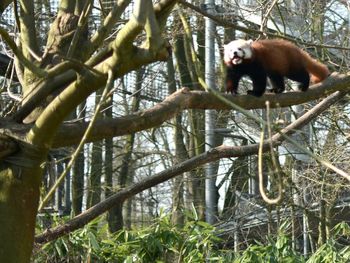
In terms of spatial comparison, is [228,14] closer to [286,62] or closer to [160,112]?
[286,62]

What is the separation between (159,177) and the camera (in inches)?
171

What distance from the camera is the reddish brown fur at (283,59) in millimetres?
6605

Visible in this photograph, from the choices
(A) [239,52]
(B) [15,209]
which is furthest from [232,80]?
(B) [15,209]

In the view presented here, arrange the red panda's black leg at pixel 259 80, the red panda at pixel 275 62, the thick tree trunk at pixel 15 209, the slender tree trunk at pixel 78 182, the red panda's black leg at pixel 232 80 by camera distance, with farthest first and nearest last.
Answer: the slender tree trunk at pixel 78 182 → the red panda's black leg at pixel 232 80 → the red panda at pixel 275 62 → the red panda's black leg at pixel 259 80 → the thick tree trunk at pixel 15 209

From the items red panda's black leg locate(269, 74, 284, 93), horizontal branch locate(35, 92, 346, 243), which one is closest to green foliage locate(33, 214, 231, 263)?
red panda's black leg locate(269, 74, 284, 93)

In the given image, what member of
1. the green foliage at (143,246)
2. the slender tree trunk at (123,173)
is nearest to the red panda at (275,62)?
the green foliage at (143,246)

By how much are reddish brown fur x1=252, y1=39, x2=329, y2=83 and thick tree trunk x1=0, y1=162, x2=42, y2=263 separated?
143 inches

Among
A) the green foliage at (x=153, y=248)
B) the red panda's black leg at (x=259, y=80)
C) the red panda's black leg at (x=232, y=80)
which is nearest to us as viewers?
the red panda's black leg at (x=259, y=80)

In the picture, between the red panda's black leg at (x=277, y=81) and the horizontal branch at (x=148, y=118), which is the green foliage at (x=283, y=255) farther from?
the horizontal branch at (x=148, y=118)

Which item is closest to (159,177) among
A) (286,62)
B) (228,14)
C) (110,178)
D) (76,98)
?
(76,98)

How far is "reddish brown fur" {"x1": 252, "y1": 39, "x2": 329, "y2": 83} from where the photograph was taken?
661cm

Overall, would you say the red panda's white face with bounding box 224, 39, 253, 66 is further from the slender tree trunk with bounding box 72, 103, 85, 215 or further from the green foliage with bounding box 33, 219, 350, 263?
the slender tree trunk with bounding box 72, 103, 85, 215

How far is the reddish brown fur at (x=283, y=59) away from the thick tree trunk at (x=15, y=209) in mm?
3630

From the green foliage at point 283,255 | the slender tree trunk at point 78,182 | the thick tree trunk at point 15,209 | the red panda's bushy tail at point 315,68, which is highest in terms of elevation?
the red panda's bushy tail at point 315,68
